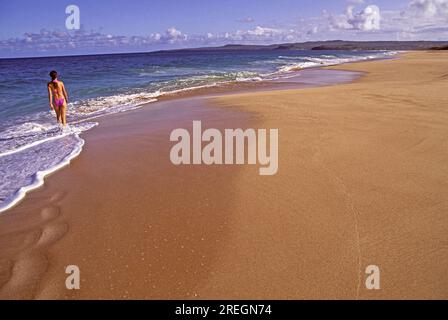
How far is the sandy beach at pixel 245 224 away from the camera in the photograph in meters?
2.71

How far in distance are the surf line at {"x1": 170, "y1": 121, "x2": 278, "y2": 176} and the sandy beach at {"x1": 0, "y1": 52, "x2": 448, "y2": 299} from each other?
0.19 metres

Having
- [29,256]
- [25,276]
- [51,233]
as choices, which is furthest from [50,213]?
[25,276]

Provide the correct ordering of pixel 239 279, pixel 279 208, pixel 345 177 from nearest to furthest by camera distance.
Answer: pixel 239 279 < pixel 279 208 < pixel 345 177

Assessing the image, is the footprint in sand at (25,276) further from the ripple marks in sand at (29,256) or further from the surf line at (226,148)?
the surf line at (226,148)

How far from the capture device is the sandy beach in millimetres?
2709

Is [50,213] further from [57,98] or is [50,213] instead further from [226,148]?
[57,98]

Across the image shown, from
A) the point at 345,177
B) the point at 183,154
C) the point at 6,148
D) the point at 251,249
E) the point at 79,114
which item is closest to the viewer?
the point at 251,249

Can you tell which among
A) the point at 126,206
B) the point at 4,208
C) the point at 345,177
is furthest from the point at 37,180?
the point at 345,177

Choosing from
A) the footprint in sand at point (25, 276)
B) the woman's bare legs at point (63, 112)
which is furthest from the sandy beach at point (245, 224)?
the woman's bare legs at point (63, 112)

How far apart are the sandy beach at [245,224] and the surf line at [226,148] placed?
191 mm
